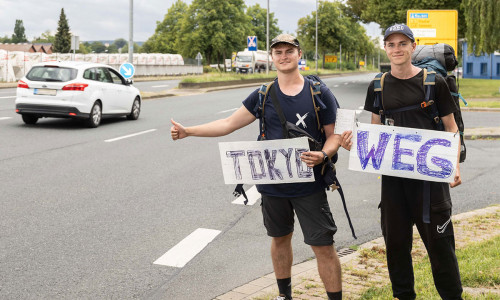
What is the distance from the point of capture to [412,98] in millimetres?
3607

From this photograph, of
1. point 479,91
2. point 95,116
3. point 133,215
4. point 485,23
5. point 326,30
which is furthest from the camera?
point 326,30

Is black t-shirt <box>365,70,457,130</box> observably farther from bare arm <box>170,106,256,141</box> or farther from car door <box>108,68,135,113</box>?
car door <box>108,68,135,113</box>

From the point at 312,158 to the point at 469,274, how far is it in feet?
5.12

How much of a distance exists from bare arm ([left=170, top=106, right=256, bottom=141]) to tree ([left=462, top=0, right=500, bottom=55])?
29.1 metres

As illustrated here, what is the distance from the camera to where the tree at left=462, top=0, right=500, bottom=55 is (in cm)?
3031

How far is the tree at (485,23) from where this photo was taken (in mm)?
30312

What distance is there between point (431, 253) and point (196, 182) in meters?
5.41

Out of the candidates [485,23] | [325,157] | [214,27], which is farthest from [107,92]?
[214,27]

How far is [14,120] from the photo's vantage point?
1673 centimetres

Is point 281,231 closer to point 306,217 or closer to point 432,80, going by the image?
point 306,217

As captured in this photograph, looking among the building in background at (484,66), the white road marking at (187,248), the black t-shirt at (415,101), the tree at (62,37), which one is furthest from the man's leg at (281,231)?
the tree at (62,37)

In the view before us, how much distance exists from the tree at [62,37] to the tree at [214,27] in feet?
190

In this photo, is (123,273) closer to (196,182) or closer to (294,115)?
(294,115)

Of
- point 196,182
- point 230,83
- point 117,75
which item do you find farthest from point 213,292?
point 230,83
